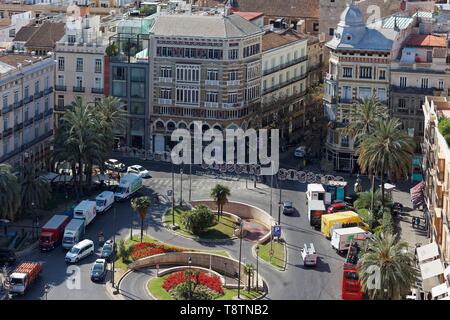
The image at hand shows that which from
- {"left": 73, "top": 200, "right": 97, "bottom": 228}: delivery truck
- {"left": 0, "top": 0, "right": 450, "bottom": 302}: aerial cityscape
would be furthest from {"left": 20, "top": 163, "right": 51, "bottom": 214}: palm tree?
{"left": 73, "top": 200, "right": 97, "bottom": 228}: delivery truck

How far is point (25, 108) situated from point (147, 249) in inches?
1345

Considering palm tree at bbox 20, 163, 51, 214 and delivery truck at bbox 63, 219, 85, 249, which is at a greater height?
palm tree at bbox 20, 163, 51, 214

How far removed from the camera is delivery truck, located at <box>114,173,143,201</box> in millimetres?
Result: 128250

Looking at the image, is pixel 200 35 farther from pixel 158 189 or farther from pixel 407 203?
pixel 407 203

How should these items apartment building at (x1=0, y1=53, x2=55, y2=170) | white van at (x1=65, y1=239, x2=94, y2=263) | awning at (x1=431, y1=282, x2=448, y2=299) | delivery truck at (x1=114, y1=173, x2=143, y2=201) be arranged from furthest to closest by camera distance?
1. delivery truck at (x1=114, y1=173, x2=143, y2=201)
2. apartment building at (x1=0, y1=53, x2=55, y2=170)
3. white van at (x1=65, y1=239, x2=94, y2=263)
4. awning at (x1=431, y1=282, x2=448, y2=299)

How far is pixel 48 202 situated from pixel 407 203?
44.1m

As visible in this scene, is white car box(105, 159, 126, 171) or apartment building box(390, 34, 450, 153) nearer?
white car box(105, 159, 126, 171)

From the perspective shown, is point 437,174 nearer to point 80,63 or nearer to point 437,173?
point 437,173

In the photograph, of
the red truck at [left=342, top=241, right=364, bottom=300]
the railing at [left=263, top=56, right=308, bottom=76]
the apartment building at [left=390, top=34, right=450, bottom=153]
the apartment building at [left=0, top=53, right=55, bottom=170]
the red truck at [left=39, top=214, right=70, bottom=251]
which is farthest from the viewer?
the railing at [left=263, top=56, right=308, bottom=76]

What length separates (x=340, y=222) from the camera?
115m

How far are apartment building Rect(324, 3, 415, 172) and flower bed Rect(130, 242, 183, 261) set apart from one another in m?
42.2

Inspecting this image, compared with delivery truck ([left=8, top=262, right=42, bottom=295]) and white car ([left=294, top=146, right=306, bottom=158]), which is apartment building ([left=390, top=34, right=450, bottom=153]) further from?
delivery truck ([left=8, top=262, right=42, bottom=295])

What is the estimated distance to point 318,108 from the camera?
544 ft

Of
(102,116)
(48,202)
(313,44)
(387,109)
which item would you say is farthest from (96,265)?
(313,44)
